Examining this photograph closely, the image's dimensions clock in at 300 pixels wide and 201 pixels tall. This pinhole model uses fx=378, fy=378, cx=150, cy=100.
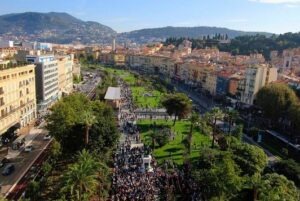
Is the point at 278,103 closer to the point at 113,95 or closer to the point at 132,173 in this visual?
the point at 113,95

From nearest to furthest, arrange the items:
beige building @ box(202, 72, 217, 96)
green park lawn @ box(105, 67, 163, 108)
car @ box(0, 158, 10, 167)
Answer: car @ box(0, 158, 10, 167), green park lawn @ box(105, 67, 163, 108), beige building @ box(202, 72, 217, 96)

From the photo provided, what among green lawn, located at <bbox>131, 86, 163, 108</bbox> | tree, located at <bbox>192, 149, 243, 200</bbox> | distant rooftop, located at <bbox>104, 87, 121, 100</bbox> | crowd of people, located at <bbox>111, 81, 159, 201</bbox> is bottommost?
green lawn, located at <bbox>131, 86, 163, 108</bbox>

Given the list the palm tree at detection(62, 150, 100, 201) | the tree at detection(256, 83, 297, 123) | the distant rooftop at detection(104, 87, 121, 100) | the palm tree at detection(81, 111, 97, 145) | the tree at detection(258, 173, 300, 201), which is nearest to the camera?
the tree at detection(258, 173, 300, 201)

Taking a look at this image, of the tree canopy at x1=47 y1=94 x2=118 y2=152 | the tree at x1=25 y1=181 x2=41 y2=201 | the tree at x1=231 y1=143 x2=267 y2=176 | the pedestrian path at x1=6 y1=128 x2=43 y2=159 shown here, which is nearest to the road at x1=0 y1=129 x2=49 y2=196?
the pedestrian path at x1=6 y1=128 x2=43 y2=159

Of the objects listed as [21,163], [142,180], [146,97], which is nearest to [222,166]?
[142,180]

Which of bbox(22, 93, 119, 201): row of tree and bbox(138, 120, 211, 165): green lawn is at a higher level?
bbox(22, 93, 119, 201): row of tree

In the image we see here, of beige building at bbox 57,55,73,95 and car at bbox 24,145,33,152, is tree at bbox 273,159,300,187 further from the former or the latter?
beige building at bbox 57,55,73,95
